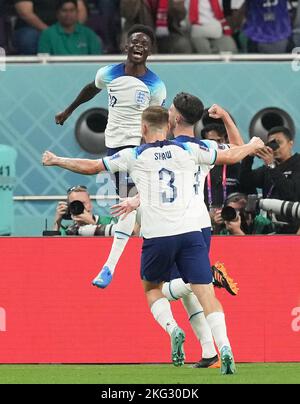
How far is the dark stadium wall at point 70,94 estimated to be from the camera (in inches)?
712

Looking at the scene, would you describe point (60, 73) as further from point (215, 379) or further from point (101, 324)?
point (215, 379)

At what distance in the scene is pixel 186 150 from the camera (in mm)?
12375

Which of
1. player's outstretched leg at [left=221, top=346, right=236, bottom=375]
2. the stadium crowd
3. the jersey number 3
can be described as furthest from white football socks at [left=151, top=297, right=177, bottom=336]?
the stadium crowd

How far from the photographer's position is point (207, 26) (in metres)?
18.7

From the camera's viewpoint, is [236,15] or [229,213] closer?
[229,213]

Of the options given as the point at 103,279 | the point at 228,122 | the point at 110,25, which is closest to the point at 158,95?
the point at 228,122

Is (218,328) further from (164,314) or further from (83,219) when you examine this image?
(83,219)

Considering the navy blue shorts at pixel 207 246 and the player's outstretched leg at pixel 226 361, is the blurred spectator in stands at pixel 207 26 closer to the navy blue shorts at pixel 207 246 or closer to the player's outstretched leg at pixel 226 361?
the navy blue shorts at pixel 207 246

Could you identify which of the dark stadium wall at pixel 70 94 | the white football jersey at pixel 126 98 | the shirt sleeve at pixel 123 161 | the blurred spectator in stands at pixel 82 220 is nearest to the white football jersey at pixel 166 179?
the shirt sleeve at pixel 123 161

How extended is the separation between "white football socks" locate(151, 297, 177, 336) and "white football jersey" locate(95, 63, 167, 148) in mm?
2051

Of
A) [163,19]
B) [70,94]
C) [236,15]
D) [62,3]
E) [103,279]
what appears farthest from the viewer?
[236,15]

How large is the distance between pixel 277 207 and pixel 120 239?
1728 mm

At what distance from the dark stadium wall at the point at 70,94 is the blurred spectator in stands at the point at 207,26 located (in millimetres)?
552

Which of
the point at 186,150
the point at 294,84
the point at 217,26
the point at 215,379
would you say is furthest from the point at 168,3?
the point at 215,379
